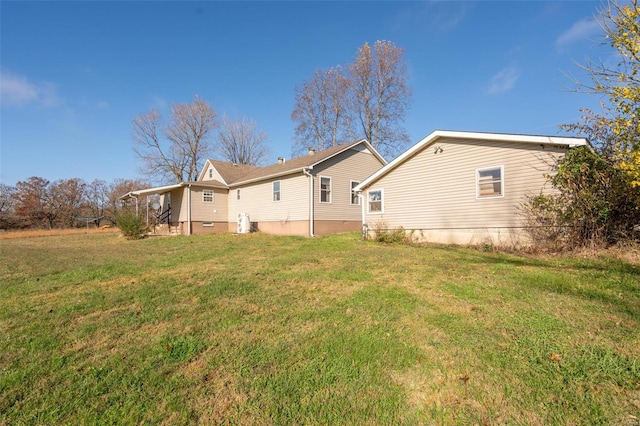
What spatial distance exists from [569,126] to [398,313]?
350 inches

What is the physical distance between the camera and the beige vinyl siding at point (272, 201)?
15.6m

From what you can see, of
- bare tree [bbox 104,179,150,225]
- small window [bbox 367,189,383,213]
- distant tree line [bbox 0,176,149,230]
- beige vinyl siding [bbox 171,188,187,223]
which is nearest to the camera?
small window [bbox 367,189,383,213]

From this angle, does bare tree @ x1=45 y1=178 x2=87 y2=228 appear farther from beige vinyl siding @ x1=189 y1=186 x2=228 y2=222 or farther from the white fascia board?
the white fascia board

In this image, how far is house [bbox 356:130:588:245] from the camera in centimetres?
934

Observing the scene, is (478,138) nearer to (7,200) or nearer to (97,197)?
(7,200)

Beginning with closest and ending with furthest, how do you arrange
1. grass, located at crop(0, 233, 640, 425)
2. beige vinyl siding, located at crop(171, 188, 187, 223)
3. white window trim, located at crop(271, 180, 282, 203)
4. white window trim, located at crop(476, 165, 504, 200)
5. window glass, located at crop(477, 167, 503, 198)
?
grass, located at crop(0, 233, 640, 425) → white window trim, located at crop(476, 165, 504, 200) → window glass, located at crop(477, 167, 503, 198) → white window trim, located at crop(271, 180, 282, 203) → beige vinyl siding, located at crop(171, 188, 187, 223)

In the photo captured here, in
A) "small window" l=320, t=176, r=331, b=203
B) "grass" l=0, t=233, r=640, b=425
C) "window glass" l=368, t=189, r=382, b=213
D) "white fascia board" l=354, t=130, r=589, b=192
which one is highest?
"white fascia board" l=354, t=130, r=589, b=192

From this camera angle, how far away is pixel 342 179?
16.6m

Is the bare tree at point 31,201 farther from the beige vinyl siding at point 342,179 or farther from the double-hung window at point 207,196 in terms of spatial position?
the beige vinyl siding at point 342,179

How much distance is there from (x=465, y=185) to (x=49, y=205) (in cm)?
4008

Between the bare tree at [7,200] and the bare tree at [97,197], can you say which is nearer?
the bare tree at [7,200]

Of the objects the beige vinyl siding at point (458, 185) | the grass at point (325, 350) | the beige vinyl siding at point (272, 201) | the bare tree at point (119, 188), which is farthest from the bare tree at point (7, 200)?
the beige vinyl siding at point (458, 185)

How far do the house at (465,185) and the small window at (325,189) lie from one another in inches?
117

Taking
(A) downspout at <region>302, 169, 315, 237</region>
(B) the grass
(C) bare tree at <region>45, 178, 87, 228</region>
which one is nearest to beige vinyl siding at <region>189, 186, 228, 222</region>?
(A) downspout at <region>302, 169, 315, 237</region>
